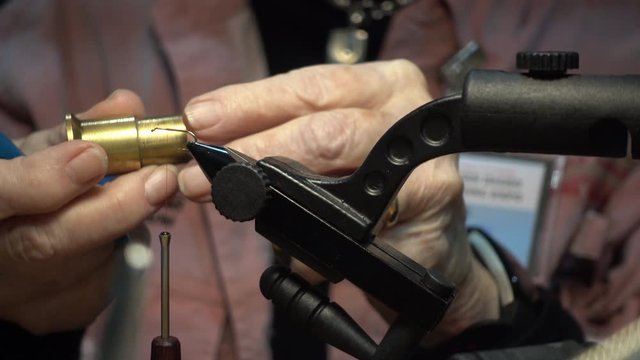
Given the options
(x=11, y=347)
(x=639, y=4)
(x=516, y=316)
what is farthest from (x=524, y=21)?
(x=11, y=347)

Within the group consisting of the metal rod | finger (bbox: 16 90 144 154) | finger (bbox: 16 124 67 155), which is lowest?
the metal rod

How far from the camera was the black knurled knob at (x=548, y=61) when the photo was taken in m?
0.28

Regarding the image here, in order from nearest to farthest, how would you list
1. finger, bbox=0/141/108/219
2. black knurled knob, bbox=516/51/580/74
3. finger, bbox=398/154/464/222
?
black knurled knob, bbox=516/51/580/74, finger, bbox=0/141/108/219, finger, bbox=398/154/464/222

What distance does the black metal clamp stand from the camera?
0.94 ft

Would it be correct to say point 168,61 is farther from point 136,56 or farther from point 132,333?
point 132,333

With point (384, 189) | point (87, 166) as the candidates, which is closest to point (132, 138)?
point (87, 166)

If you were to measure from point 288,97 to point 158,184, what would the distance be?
94 millimetres

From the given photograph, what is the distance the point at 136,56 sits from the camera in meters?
0.72

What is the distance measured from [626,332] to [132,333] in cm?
30

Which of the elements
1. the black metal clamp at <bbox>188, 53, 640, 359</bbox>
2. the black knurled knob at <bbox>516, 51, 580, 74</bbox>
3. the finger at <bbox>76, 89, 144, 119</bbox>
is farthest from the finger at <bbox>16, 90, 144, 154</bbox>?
the black knurled knob at <bbox>516, 51, 580, 74</bbox>

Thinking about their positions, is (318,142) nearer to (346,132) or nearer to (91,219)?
(346,132)

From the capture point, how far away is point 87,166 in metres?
0.40

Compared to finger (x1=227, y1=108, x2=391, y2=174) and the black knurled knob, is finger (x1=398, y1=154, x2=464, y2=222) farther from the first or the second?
the black knurled knob

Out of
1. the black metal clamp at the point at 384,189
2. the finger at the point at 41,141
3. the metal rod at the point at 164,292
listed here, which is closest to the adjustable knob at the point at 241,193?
the black metal clamp at the point at 384,189
